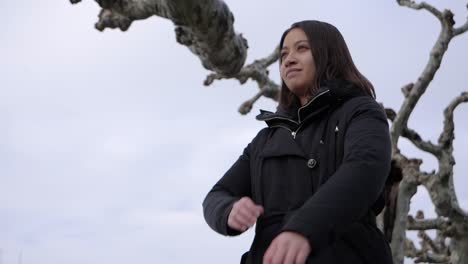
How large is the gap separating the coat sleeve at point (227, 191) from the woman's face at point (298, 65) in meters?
0.22

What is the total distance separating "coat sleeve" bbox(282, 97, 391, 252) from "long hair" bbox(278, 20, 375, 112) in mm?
269

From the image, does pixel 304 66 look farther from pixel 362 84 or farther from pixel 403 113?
pixel 403 113

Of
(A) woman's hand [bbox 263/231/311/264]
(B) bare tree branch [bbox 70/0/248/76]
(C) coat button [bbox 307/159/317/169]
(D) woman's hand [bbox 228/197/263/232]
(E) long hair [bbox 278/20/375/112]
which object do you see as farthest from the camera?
(B) bare tree branch [bbox 70/0/248/76]

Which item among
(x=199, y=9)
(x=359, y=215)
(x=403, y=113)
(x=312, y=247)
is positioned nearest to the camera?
(x=312, y=247)

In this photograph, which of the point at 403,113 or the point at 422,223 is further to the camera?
the point at 422,223

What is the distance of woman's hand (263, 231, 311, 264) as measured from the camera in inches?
67.4

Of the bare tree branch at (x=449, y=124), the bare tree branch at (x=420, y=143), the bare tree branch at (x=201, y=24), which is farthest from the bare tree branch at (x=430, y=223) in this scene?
the bare tree branch at (x=201, y=24)

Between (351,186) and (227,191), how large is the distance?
0.59 m

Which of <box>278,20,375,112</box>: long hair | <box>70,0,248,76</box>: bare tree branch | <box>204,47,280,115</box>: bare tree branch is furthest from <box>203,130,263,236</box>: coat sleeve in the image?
<box>204,47,280,115</box>: bare tree branch

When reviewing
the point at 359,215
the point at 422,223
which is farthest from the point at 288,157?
the point at 422,223

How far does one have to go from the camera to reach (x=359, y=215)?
1.92 m

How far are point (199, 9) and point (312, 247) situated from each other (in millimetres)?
2801

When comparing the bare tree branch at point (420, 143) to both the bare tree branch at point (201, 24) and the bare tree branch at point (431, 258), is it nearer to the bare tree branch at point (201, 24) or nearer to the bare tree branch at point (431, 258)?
the bare tree branch at point (431, 258)

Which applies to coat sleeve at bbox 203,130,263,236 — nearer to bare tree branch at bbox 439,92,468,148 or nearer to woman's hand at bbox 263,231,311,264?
woman's hand at bbox 263,231,311,264
